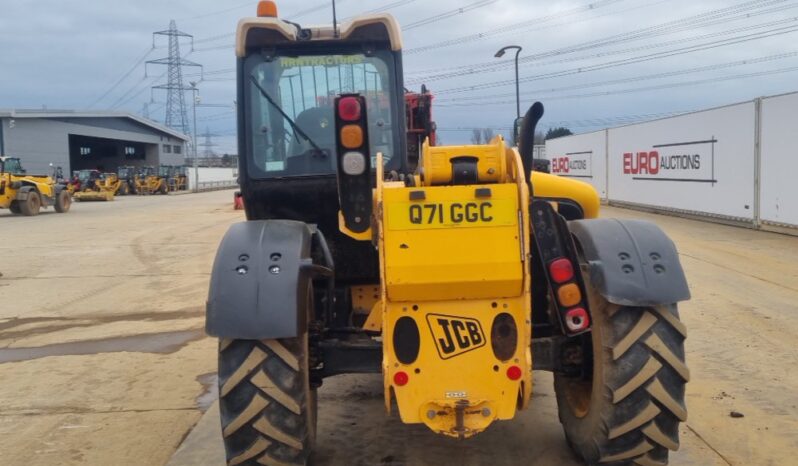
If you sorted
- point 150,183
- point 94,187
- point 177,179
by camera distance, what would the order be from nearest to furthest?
point 94,187 < point 150,183 < point 177,179

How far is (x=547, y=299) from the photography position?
4.10m

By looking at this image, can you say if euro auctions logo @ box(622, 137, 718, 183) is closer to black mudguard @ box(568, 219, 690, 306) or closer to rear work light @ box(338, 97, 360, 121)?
black mudguard @ box(568, 219, 690, 306)

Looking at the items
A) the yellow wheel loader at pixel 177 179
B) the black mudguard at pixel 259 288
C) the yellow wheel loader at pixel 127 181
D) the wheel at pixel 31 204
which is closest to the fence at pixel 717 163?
the black mudguard at pixel 259 288

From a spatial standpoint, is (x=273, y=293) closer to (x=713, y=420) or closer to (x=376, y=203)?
(x=376, y=203)

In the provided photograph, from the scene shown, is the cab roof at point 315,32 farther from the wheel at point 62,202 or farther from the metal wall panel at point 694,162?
the wheel at point 62,202

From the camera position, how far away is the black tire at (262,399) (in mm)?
3545

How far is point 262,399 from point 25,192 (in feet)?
101

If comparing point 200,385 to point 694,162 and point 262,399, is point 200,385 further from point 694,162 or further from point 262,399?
point 694,162

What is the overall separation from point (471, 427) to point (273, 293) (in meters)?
1.13

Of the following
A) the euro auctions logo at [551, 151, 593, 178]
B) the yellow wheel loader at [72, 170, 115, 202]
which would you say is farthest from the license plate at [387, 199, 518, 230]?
the yellow wheel loader at [72, 170, 115, 202]

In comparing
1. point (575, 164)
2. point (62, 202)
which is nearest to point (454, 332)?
point (575, 164)

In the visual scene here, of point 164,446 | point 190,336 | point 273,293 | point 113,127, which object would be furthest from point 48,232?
point 113,127

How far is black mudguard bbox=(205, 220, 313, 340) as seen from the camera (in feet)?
11.2

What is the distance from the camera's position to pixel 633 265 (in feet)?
11.7
